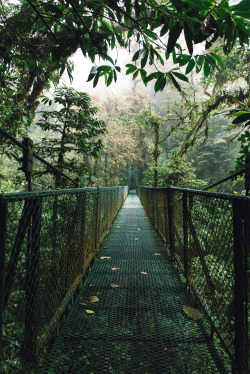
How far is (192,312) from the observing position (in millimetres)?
1649

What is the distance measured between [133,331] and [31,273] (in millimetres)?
870

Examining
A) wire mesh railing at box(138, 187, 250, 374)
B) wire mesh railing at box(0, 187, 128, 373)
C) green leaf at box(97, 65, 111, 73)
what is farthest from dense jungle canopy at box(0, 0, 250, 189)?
wire mesh railing at box(0, 187, 128, 373)

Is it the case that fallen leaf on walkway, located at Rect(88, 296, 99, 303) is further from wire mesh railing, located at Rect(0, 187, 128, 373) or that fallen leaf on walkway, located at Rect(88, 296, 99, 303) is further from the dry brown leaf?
the dry brown leaf

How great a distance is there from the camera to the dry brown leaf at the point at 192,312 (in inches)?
62.9

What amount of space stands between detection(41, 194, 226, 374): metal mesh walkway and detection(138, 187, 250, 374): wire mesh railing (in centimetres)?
15

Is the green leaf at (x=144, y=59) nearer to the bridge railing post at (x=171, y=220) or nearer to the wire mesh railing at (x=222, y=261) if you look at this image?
the wire mesh railing at (x=222, y=261)

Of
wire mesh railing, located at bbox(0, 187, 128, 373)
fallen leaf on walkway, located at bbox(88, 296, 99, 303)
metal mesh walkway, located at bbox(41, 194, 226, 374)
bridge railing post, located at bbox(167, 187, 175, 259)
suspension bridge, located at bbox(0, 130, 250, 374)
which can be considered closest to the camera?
wire mesh railing, located at bbox(0, 187, 128, 373)

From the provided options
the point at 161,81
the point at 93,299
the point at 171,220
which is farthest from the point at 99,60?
the point at 171,220

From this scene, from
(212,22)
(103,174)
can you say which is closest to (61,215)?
(212,22)

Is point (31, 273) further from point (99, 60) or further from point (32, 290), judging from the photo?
point (99, 60)

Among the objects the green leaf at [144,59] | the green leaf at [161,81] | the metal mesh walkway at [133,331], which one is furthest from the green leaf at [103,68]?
the metal mesh walkway at [133,331]

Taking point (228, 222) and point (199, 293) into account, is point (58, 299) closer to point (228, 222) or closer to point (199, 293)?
point (199, 293)

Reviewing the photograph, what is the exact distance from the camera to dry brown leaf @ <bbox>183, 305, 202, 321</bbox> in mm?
1597

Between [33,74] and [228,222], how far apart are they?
4988 mm
